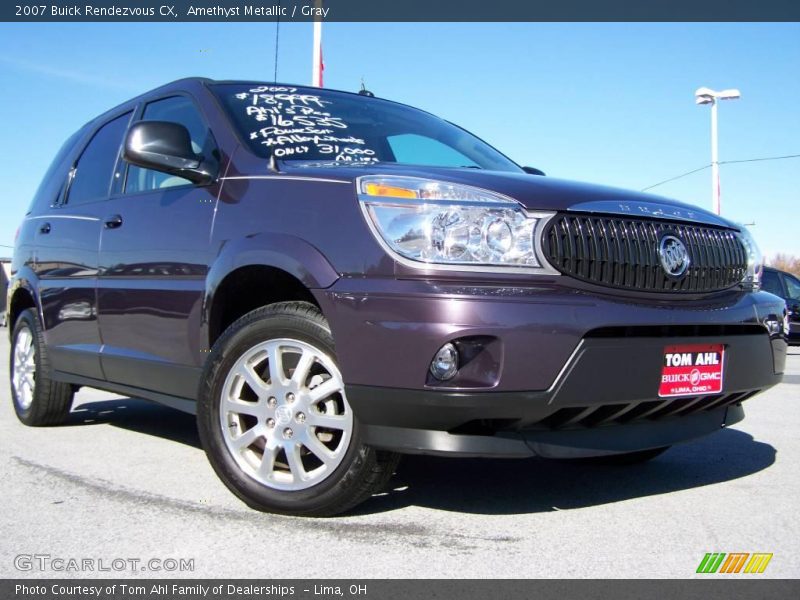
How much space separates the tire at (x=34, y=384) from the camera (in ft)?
17.2

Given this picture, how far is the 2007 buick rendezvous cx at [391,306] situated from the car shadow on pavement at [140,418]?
40.1 inches

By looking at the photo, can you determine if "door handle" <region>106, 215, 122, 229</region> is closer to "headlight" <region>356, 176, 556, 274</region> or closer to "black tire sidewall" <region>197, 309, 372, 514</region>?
"black tire sidewall" <region>197, 309, 372, 514</region>

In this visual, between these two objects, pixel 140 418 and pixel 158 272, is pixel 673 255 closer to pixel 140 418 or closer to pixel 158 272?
pixel 158 272

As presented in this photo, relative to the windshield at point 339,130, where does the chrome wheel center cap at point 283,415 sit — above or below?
below

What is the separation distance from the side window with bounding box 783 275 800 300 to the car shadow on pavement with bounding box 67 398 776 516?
1124cm

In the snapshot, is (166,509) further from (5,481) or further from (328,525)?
(5,481)

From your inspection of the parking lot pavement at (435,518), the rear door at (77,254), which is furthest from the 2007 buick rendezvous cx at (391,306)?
the rear door at (77,254)

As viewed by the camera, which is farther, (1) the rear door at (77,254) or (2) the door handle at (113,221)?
(1) the rear door at (77,254)

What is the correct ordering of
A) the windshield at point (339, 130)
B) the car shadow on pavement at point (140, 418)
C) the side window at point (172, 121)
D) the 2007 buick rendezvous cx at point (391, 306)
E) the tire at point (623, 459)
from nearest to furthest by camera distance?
the 2007 buick rendezvous cx at point (391, 306)
the windshield at point (339, 130)
the side window at point (172, 121)
the tire at point (623, 459)
the car shadow on pavement at point (140, 418)

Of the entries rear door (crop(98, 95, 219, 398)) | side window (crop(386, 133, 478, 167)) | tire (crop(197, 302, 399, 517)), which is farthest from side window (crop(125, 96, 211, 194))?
tire (crop(197, 302, 399, 517))

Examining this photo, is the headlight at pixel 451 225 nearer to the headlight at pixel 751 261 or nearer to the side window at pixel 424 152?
the side window at pixel 424 152

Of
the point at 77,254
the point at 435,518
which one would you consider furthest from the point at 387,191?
the point at 77,254

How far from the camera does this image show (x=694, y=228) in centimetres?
334

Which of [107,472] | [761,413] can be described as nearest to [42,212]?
[107,472]
